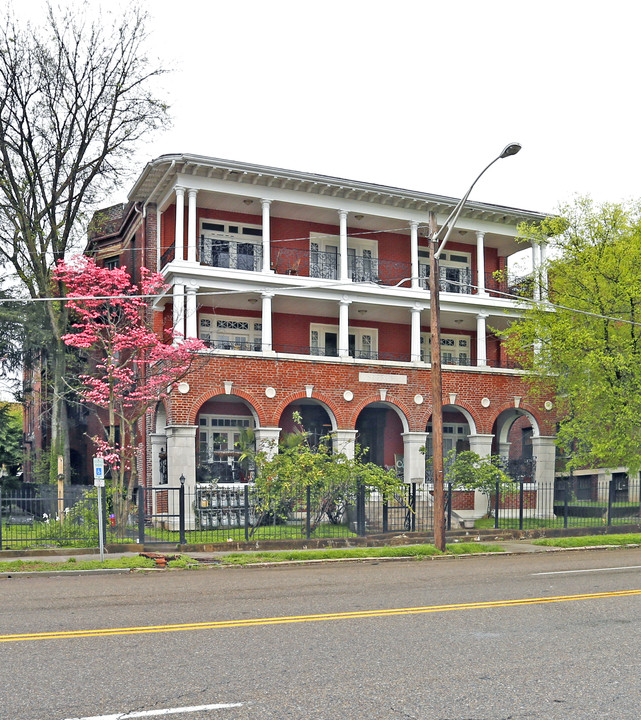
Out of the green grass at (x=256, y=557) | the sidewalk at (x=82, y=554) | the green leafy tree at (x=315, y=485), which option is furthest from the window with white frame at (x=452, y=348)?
the sidewalk at (x=82, y=554)

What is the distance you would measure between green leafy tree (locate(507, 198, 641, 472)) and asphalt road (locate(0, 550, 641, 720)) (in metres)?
14.7

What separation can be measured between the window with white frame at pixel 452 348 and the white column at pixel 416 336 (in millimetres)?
2412

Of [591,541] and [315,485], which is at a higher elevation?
[315,485]

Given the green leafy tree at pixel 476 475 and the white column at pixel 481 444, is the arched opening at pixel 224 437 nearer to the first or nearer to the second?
the green leafy tree at pixel 476 475

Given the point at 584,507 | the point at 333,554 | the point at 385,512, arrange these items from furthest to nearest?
the point at 584,507
the point at 385,512
the point at 333,554

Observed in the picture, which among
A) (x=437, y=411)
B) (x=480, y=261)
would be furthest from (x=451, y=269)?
(x=437, y=411)

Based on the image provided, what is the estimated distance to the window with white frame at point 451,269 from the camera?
3573cm

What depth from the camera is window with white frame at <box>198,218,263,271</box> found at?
31844mm

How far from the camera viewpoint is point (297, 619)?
961 centimetres

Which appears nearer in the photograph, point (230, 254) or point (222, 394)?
point (222, 394)

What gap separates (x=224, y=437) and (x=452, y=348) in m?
11.2

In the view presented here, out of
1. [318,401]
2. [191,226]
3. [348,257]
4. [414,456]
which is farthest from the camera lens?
[348,257]

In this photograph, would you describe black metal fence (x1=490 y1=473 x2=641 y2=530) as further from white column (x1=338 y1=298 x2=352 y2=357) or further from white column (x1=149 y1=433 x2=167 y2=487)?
white column (x1=149 y1=433 x2=167 y2=487)

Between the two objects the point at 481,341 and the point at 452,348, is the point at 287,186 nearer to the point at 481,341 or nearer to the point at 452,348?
the point at 481,341
